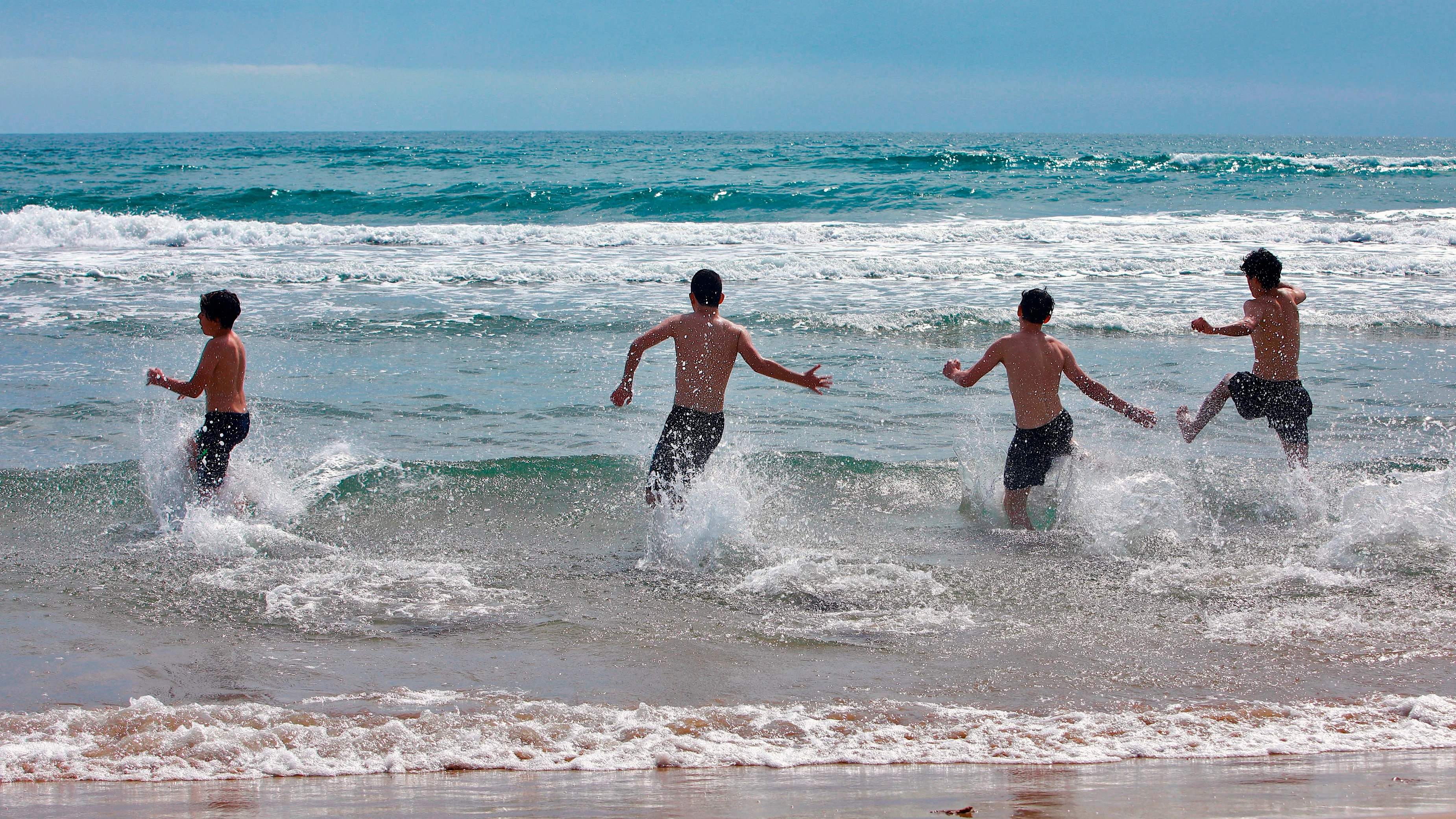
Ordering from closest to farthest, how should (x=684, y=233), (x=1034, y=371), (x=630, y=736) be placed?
(x=630, y=736), (x=1034, y=371), (x=684, y=233)

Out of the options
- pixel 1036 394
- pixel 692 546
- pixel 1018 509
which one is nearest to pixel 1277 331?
pixel 1036 394

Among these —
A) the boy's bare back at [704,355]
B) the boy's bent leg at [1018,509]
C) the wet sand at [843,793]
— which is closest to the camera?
the wet sand at [843,793]

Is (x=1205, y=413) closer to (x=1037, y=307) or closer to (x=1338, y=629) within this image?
(x=1037, y=307)

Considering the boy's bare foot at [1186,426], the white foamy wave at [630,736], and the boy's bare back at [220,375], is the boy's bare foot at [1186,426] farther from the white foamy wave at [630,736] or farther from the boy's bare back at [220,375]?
the boy's bare back at [220,375]

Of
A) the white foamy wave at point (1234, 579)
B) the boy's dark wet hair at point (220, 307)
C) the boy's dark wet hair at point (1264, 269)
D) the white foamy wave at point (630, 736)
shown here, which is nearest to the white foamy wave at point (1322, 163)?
the boy's dark wet hair at point (1264, 269)

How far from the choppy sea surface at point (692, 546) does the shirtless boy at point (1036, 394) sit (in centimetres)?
31

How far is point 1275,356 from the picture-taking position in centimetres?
626

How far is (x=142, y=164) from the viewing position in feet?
136

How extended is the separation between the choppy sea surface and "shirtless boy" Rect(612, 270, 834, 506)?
0.22 m

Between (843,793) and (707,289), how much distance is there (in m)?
3.21

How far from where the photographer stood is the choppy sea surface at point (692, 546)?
11.1ft

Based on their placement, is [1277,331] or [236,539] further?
[1277,331]

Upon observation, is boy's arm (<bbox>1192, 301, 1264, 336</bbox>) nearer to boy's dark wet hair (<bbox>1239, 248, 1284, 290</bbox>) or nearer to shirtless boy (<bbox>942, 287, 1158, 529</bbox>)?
boy's dark wet hair (<bbox>1239, 248, 1284, 290</bbox>)

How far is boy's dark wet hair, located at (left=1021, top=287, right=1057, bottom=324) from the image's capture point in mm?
5363
